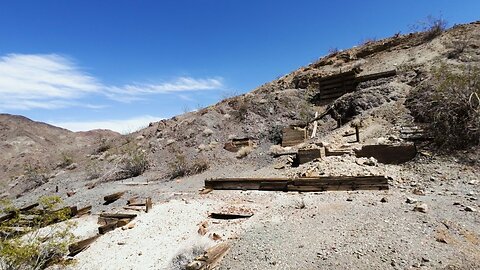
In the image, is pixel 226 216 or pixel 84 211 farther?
pixel 84 211

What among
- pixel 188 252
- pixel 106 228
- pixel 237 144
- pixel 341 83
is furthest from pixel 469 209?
pixel 341 83

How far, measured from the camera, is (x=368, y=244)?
193 inches

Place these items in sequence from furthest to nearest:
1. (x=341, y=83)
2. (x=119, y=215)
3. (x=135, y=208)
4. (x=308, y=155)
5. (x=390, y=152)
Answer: (x=341, y=83)
(x=308, y=155)
(x=390, y=152)
(x=135, y=208)
(x=119, y=215)

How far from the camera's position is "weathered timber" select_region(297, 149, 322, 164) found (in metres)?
10.2

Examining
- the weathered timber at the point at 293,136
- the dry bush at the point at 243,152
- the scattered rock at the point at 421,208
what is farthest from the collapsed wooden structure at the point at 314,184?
the weathered timber at the point at 293,136

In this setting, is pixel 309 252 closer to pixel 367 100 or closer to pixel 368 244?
pixel 368 244

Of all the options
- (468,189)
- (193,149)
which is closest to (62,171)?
(193,149)

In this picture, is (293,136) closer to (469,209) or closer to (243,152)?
(243,152)

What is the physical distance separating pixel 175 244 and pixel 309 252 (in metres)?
2.68

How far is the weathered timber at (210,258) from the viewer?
4.98 metres

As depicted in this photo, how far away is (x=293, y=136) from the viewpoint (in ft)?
46.8

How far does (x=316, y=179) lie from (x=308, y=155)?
226 centimetres

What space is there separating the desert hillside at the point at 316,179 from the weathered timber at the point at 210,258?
0.05m

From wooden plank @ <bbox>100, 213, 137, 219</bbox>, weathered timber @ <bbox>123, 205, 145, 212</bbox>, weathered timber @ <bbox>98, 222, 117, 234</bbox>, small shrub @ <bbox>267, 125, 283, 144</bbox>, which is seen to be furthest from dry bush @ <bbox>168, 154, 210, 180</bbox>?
weathered timber @ <bbox>98, 222, 117, 234</bbox>
